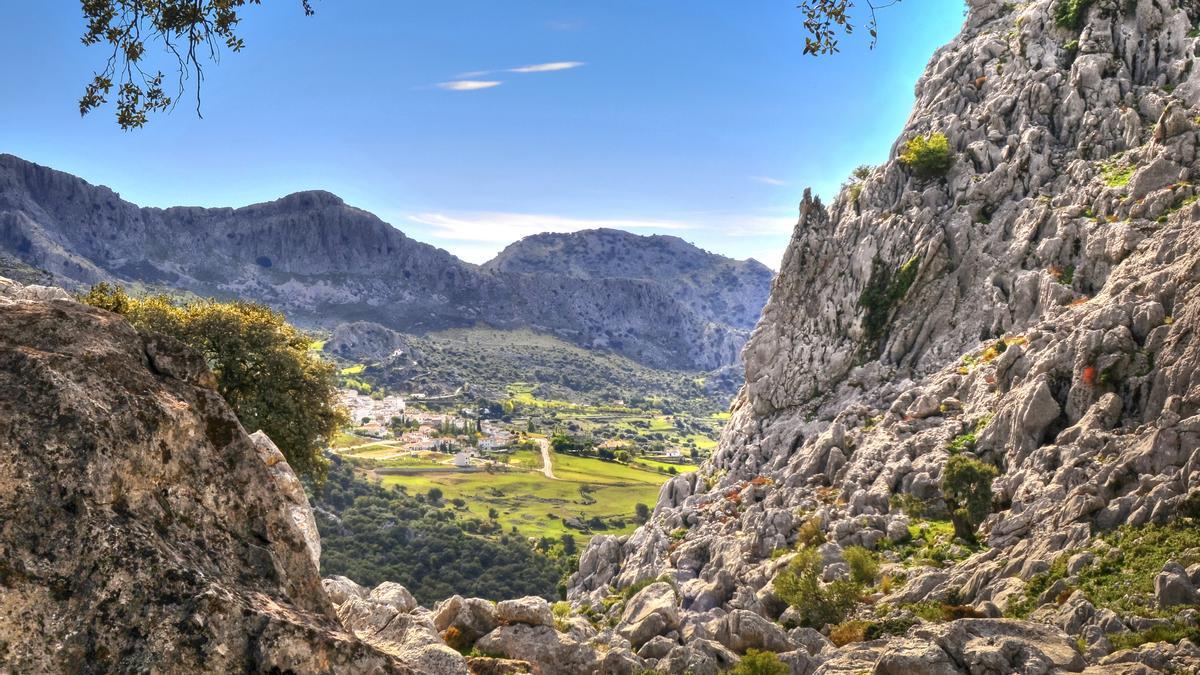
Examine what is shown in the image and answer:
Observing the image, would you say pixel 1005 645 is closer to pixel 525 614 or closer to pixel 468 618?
pixel 525 614

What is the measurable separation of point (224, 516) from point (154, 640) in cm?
180

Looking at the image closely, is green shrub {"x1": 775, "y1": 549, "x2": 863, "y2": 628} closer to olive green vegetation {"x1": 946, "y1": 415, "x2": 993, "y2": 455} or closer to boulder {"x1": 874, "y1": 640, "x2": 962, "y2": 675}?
boulder {"x1": 874, "y1": 640, "x2": 962, "y2": 675}

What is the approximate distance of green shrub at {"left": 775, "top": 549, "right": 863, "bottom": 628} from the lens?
3094cm

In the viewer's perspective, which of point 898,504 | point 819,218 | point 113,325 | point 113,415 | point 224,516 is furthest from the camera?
point 819,218

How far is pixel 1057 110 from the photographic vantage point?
5838cm

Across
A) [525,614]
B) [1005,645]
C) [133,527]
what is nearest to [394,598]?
[525,614]

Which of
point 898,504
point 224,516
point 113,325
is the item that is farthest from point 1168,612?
point 113,325

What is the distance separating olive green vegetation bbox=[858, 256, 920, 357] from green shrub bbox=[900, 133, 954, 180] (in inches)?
342

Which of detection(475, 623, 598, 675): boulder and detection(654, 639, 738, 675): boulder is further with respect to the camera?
detection(654, 639, 738, 675): boulder

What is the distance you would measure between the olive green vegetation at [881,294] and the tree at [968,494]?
930 inches

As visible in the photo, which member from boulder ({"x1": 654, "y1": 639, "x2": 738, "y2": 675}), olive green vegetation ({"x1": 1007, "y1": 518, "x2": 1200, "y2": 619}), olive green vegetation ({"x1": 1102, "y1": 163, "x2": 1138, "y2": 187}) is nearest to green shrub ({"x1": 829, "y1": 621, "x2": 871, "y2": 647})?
boulder ({"x1": 654, "y1": 639, "x2": 738, "y2": 675})

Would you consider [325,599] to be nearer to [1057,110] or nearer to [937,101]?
[1057,110]

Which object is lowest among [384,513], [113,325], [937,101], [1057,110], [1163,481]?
[384,513]

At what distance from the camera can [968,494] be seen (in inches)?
1452
